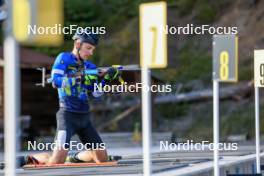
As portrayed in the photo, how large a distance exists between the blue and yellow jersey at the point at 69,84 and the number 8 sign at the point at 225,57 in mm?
2583

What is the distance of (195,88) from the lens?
3525 centimetres

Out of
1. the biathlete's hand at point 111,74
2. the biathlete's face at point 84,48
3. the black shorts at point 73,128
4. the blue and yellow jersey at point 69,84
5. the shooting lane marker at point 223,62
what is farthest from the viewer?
the biathlete's hand at point 111,74

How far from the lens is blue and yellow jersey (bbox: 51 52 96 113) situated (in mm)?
11781

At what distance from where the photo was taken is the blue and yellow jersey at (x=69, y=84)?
464 inches

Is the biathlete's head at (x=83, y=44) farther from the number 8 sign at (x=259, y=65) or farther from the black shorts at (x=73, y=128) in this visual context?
the number 8 sign at (x=259, y=65)

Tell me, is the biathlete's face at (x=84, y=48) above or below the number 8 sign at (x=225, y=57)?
above

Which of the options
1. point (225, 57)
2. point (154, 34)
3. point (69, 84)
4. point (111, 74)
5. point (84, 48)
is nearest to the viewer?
point (154, 34)

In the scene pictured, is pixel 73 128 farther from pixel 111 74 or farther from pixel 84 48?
pixel 84 48

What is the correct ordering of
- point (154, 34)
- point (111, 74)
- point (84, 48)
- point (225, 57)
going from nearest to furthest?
1. point (154, 34)
2. point (225, 57)
3. point (84, 48)
4. point (111, 74)

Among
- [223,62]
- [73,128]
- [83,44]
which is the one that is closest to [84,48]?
[83,44]

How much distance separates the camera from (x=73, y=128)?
1206cm

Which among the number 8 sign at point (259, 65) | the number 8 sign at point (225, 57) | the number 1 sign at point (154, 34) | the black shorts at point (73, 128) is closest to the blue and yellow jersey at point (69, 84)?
the black shorts at point (73, 128)

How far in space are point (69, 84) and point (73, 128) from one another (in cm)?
61

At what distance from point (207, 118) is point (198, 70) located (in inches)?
98.4
